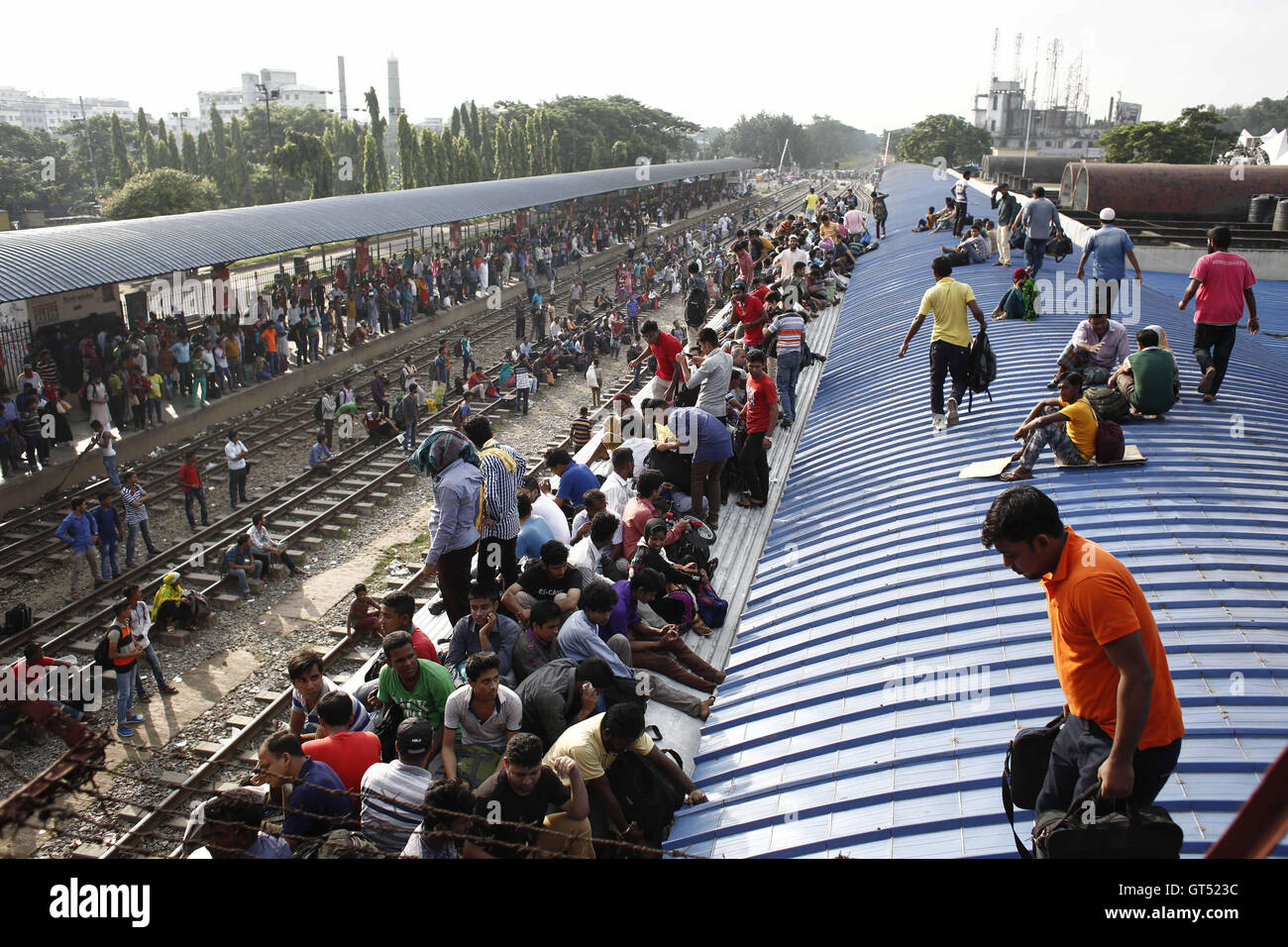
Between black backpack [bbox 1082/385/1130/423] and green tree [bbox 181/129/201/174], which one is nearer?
black backpack [bbox 1082/385/1130/423]

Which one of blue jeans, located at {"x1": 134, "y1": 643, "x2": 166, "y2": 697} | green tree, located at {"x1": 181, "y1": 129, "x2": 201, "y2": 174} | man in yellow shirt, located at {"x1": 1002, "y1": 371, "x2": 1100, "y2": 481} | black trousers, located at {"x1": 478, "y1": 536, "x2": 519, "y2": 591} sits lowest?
blue jeans, located at {"x1": 134, "y1": 643, "x2": 166, "y2": 697}

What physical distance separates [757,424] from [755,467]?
0.48 meters

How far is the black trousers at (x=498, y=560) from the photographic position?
7344mm

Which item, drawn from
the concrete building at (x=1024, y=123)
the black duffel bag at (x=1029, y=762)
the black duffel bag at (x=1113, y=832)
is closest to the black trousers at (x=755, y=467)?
the black duffel bag at (x=1029, y=762)

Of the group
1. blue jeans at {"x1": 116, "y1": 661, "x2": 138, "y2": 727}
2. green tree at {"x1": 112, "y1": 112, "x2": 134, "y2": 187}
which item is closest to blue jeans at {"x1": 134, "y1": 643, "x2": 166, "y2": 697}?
blue jeans at {"x1": 116, "y1": 661, "x2": 138, "y2": 727}

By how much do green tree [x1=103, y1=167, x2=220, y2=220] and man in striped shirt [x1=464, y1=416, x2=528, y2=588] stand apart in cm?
4038

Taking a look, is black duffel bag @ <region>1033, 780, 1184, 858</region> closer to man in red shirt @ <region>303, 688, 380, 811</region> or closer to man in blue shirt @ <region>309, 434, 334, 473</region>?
man in red shirt @ <region>303, 688, 380, 811</region>

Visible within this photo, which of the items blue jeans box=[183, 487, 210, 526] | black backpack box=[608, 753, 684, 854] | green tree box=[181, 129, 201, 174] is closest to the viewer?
black backpack box=[608, 753, 684, 854]

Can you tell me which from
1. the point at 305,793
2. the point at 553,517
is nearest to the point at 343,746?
the point at 305,793

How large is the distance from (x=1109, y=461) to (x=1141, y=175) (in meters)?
20.0

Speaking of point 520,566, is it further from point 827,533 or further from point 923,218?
point 923,218

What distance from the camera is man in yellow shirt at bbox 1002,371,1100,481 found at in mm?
7562

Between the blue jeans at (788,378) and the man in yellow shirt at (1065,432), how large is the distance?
402 centimetres
